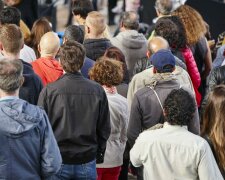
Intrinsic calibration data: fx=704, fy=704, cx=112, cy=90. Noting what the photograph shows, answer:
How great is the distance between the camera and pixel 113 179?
20.0ft

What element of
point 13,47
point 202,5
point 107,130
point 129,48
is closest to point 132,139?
point 107,130

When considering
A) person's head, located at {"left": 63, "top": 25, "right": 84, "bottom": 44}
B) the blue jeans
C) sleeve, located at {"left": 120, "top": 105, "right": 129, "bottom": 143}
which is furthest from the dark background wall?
the blue jeans

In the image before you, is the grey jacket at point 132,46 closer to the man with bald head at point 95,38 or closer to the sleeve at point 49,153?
the man with bald head at point 95,38

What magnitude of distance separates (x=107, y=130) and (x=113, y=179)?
704mm

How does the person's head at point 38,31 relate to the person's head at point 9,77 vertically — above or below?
below

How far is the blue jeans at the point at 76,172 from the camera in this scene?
536 cm

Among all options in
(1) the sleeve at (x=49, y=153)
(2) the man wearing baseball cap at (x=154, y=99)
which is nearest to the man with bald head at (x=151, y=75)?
(2) the man wearing baseball cap at (x=154, y=99)

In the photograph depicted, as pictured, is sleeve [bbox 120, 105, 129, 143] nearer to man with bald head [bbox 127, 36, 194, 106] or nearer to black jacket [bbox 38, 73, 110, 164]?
man with bald head [bbox 127, 36, 194, 106]

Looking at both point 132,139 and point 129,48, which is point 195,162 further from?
point 129,48

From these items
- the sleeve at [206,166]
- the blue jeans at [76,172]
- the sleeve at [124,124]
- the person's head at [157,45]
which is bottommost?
the blue jeans at [76,172]

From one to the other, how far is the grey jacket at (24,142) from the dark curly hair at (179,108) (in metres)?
0.83

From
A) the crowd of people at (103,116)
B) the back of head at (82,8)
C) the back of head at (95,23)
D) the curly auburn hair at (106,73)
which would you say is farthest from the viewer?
the back of head at (82,8)

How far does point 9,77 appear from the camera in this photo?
15.5 ft

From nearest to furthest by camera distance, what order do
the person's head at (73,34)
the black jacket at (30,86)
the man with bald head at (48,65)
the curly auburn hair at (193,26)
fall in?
the black jacket at (30,86) < the man with bald head at (48,65) < the person's head at (73,34) < the curly auburn hair at (193,26)
